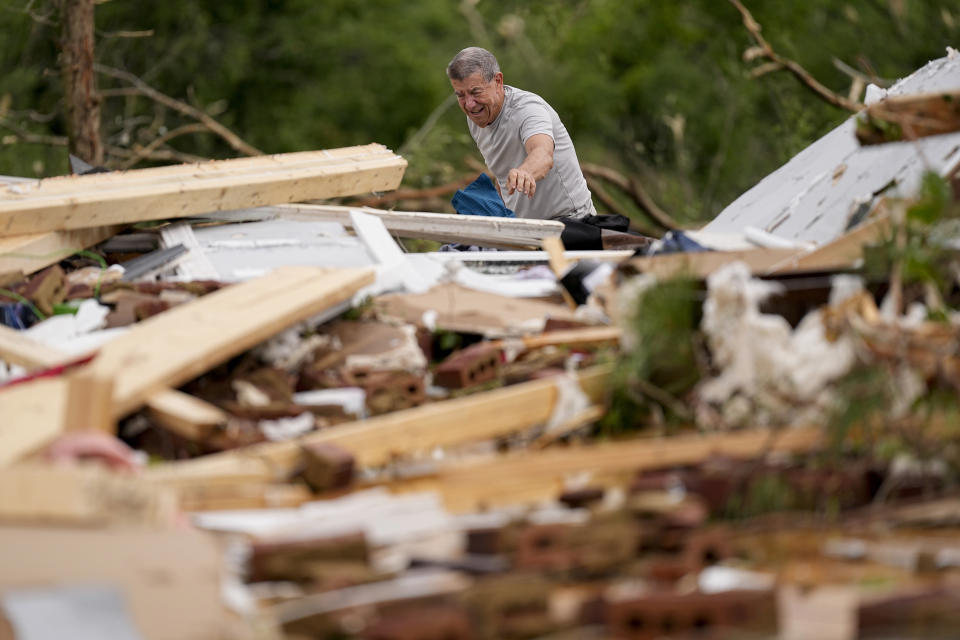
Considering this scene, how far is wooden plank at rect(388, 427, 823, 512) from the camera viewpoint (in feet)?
11.0

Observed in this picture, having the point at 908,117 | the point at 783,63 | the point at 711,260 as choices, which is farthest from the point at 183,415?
the point at 783,63

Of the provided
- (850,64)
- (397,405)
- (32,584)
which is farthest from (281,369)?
(850,64)

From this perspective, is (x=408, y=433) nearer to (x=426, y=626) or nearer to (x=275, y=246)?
(x=426, y=626)

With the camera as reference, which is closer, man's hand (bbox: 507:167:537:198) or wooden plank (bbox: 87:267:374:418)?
wooden plank (bbox: 87:267:374:418)

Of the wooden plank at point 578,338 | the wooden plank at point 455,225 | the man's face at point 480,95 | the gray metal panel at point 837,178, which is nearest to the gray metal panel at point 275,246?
the wooden plank at point 455,225

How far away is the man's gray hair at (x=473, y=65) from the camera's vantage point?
768 cm

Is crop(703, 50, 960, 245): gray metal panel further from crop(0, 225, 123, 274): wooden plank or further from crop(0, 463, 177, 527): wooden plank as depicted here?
crop(0, 225, 123, 274): wooden plank

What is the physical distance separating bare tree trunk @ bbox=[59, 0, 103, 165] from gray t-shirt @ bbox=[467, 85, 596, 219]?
12.4 feet

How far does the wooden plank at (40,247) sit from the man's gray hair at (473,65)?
2559mm

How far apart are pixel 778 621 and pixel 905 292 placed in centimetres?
163

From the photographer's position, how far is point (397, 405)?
415 cm

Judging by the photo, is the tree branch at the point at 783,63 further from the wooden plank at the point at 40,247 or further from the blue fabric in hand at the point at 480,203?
the wooden plank at the point at 40,247

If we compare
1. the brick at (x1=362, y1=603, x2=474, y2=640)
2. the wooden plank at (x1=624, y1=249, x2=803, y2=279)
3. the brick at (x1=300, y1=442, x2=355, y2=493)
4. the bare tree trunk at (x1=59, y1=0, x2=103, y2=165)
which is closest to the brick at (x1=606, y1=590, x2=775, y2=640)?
the brick at (x1=362, y1=603, x2=474, y2=640)

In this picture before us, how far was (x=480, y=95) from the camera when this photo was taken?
7.75 m
